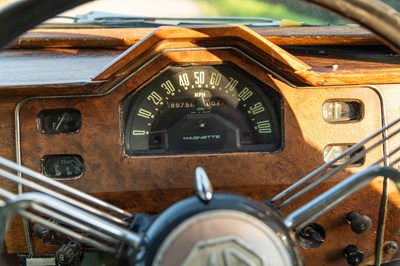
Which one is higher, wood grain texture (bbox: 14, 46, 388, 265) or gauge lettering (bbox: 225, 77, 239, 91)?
gauge lettering (bbox: 225, 77, 239, 91)

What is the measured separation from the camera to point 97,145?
2641mm

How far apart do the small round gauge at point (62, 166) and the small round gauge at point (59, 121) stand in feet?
0.31


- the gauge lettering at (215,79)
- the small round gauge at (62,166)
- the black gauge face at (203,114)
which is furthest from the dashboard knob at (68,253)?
the gauge lettering at (215,79)

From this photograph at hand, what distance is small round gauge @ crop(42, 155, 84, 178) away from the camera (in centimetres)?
268

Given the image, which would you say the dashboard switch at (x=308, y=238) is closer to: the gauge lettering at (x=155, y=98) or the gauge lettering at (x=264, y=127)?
the gauge lettering at (x=264, y=127)

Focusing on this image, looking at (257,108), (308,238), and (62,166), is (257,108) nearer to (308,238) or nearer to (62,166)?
(308,238)

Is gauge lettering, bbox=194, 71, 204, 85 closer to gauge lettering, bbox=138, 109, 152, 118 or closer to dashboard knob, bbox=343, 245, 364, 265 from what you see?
gauge lettering, bbox=138, 109, 152, 118

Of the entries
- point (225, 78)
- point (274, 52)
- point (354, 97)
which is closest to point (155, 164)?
point (225, 78)

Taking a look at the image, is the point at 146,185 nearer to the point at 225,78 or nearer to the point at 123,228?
the point at 225,78

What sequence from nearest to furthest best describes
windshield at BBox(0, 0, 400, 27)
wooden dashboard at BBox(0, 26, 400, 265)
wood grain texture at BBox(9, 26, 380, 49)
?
wooden dashboard at BBox(0, 26, 400, 265) → wood grain texture at BBox(9, 26, 380, 49) → windshield at BBox(0, 0, 400, 27)

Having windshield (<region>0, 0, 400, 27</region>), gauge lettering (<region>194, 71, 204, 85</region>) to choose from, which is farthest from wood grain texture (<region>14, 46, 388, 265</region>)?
windshield (<region>0, 0, 400, 27</region>)

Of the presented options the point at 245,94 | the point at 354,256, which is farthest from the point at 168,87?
the point at 354,256

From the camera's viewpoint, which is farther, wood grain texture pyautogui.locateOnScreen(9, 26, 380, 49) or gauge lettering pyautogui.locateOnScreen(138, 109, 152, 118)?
wood grain texture pyautogui.locateOnScreen(9, 26, 380, 49)

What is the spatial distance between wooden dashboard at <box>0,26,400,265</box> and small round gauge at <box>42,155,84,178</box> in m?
A: 0.03
